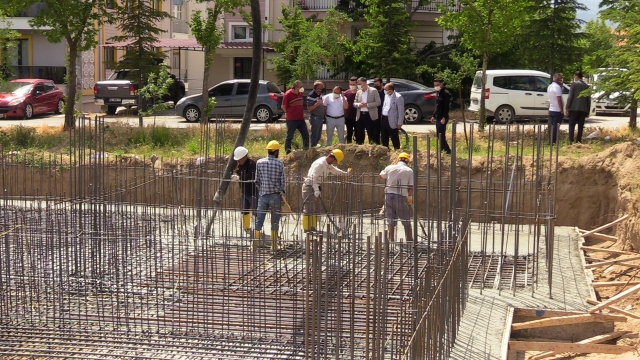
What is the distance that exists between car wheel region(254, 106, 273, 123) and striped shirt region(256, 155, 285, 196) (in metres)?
11.5

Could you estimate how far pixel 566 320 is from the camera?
966 centimetres

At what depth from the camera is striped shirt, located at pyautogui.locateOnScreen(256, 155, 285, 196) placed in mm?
11914

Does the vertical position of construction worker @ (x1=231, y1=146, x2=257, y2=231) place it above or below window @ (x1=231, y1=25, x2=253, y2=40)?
below

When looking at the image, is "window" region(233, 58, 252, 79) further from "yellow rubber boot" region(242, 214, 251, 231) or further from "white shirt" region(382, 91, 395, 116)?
"yellow rubber boot" region(242, 214, 251, 231)

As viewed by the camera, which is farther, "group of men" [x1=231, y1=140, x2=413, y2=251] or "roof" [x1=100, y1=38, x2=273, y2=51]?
"roof" [x1=100, y1=38, x2=273, y2=51]

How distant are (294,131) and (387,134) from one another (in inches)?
65.3

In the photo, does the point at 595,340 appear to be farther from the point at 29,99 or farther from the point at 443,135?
the point at 29,99

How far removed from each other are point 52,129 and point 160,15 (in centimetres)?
566

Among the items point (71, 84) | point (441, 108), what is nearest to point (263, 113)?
Answer: point (71, 84)

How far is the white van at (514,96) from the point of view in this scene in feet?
76.0

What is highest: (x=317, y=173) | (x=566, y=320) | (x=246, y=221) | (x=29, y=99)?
(x=29, y=99)

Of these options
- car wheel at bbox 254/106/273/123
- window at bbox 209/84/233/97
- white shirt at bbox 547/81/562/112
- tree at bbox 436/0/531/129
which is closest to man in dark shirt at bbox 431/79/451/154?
white shirt at bbox 547/81/562/112

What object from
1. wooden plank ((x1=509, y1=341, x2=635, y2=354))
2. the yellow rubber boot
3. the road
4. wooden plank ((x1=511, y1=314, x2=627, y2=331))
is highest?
the road

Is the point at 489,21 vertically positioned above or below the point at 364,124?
above
